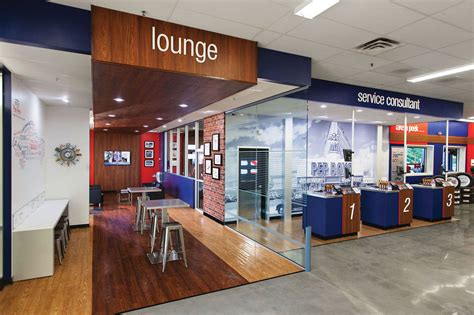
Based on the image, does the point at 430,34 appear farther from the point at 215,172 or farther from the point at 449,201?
the point at 449,201

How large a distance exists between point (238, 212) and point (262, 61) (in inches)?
138

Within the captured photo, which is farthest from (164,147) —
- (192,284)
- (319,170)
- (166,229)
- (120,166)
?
(192,284)

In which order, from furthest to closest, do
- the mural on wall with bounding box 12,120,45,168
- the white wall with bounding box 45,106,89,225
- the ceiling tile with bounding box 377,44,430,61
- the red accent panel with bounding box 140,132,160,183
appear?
the red accent panel with bounding box 140,132,160,183
the white wall with bounding box 45,106,89,225
the mural on wall with bounding box 12,120,45,168
the ceiling tile with bounding box 377,44,430,61

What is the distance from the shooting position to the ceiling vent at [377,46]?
3.29 metres

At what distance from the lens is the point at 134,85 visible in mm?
3443

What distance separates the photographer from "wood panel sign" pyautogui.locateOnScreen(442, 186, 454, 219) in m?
7.00

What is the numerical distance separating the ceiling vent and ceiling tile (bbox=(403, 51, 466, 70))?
0.68 m

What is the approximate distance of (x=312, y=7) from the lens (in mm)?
2480

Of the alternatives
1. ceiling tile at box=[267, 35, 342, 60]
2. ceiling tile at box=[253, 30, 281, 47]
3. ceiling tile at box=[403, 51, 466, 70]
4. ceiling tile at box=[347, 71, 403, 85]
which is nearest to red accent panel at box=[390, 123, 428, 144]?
ceiling tile at box=[347, 71, 403, 85]

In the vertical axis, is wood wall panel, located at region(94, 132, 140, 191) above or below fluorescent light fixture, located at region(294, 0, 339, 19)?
below

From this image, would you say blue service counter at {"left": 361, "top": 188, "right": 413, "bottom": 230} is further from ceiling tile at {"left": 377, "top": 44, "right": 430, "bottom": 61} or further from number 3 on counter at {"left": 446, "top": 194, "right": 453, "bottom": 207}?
ceiling tile at {"left": 377, "top": 44, "right": 430, "bottom": 61}

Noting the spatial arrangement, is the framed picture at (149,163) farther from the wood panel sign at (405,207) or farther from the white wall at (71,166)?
the wood panel sign at (405,207)

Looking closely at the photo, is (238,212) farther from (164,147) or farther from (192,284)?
(164,147)

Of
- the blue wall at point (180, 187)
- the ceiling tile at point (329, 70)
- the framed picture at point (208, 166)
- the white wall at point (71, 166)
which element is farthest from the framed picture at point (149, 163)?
the ceiling tile at point (329, 70)
